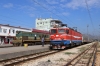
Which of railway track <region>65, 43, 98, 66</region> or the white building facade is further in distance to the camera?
the white building facade

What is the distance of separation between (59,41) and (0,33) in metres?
33.1

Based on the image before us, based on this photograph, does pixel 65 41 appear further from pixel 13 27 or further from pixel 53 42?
pixel 13 27

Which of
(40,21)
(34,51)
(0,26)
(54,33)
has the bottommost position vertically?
(34,51)

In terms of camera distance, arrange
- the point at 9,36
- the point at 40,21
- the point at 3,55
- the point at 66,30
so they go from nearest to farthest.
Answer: the point at 3,55, the point at 66,30, the point at 9,36, the point at 40,21

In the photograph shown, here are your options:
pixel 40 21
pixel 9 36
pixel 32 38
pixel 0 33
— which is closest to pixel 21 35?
pixel 32 38

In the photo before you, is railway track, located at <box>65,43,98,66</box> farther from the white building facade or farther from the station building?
the white building facade

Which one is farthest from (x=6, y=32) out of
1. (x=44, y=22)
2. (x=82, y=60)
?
(x=44, y=22)

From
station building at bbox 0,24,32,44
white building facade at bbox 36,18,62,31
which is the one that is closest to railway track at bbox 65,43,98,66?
station building at bbox 0,24,32,44

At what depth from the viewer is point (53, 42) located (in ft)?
83.6

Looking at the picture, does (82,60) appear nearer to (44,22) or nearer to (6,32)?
(6,32)

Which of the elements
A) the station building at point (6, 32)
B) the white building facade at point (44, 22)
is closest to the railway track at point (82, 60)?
the station building at point (6, 32)

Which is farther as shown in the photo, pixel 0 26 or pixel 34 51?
pixel 0 26

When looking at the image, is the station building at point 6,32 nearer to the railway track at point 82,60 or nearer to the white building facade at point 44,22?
the railway track at point 82,60

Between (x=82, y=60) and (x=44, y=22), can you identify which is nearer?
(x=82, y=60)
